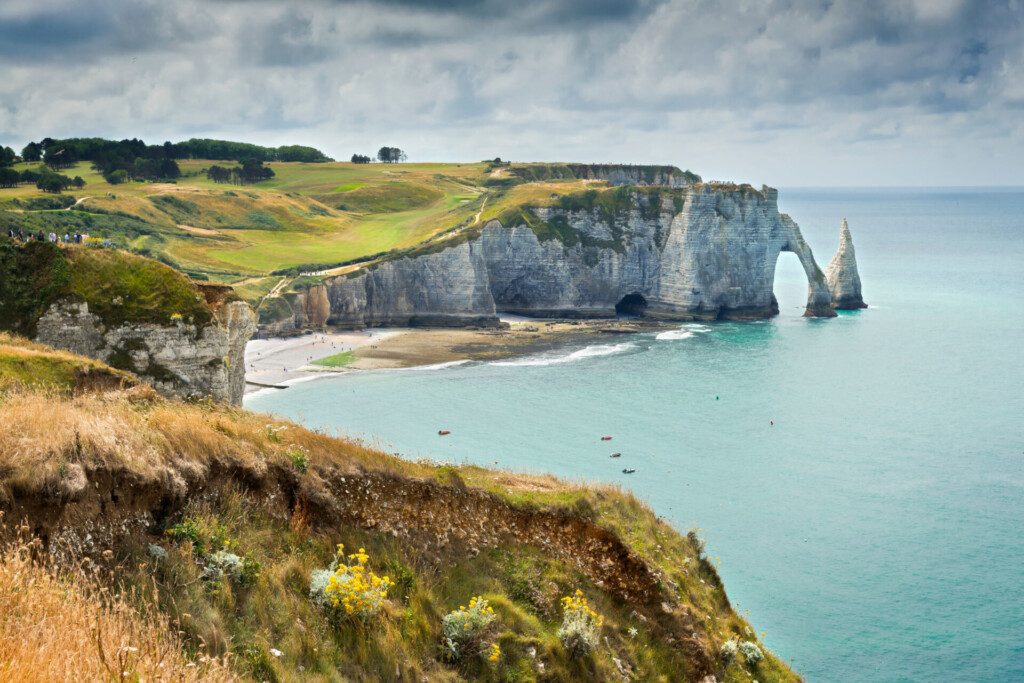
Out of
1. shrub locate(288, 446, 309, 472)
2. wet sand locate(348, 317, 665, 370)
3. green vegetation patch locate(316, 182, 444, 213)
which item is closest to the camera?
shrub locate(288, 446, 309, 472)

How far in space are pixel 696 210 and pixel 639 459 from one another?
72358mm

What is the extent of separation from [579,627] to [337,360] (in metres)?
76.8

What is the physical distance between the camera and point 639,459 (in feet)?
190

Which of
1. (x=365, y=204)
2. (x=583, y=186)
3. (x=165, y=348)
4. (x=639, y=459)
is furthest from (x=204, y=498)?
A: (x=365, y=204)

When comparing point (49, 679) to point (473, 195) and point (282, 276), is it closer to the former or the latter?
point (282, 276)

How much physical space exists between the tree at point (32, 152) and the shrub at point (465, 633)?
162443 mm

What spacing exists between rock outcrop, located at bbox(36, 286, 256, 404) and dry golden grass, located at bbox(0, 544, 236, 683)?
21273mm

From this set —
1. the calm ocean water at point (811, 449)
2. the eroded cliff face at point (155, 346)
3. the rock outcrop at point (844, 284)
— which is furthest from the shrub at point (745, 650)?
the rock outcrop at point (844, 284)

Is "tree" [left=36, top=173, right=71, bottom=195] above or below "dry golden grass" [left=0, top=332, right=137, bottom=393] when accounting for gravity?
above

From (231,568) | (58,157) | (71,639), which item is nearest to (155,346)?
(231,568)

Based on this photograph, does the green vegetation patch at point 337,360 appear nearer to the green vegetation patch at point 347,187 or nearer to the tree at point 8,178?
the tree at point 8,178

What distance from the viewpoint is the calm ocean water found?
3672 centimetres

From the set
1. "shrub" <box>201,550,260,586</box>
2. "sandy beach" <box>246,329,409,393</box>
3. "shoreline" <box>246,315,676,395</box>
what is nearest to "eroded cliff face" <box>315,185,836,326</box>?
"shoreline" <box>246,315,676,395</box>

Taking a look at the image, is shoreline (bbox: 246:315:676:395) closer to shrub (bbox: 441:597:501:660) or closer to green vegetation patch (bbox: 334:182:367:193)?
green vegetation patch (bbox: 334:182:367:193)
